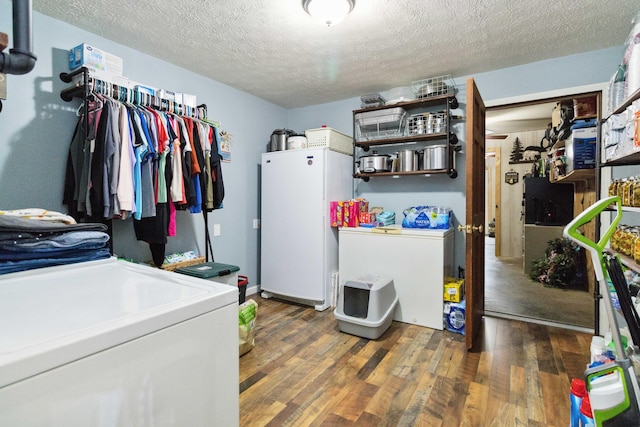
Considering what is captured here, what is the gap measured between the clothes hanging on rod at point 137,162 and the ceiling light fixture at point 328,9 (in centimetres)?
121

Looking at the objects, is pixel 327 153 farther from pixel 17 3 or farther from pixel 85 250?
pixel 17 3

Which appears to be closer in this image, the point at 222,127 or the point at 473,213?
the point at 473,213

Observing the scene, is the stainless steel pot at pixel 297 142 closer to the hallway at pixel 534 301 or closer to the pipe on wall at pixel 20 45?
the hallway at pixel 534 301

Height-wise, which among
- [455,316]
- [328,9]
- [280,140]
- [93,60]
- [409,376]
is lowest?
[409,376]

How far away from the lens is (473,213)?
2.32m

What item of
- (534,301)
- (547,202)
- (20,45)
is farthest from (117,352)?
(547,202)

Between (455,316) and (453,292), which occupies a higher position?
(453,292)

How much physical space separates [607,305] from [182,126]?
2.58 meters

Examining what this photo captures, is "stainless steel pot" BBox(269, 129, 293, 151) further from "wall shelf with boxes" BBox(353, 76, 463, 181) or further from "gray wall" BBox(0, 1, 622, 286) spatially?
"wall shelf with boxes" BBox(353, 76, 463, 181)

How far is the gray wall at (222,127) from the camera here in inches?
79.5

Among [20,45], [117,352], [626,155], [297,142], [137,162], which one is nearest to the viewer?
[117,352]

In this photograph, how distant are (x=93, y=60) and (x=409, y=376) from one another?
2.91m

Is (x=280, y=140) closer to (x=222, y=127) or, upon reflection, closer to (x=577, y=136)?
(x=222, y=127)

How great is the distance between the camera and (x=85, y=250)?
3.45ft
